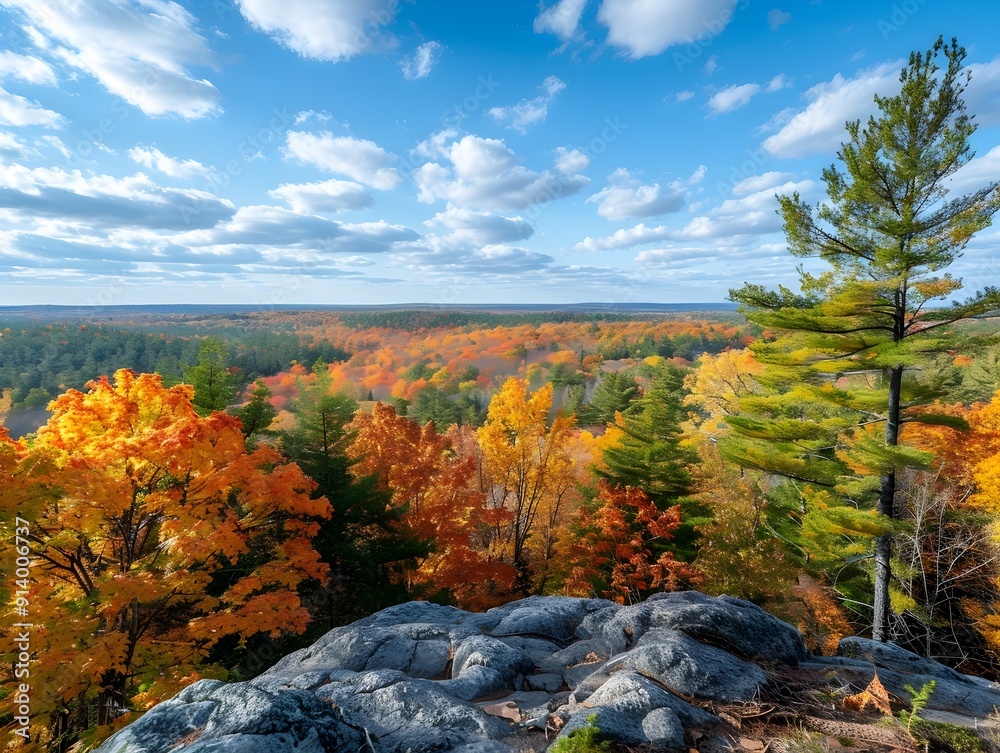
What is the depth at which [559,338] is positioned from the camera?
103312 millimetres

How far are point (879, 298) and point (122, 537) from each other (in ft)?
63.4

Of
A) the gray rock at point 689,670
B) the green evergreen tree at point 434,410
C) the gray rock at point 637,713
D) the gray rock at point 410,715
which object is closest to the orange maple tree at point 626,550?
the gray rock at point 689,670

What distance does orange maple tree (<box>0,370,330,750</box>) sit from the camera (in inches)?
317

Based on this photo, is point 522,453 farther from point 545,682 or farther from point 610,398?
point 610,398

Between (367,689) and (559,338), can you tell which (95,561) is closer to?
(367,689)

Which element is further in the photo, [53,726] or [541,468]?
[541,468]

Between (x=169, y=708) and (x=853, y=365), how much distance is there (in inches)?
574

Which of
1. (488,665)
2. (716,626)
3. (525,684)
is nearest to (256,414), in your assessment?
(488,665)

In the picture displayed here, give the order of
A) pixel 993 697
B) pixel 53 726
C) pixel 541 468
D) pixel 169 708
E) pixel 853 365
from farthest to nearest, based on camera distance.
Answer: pixel 541 468, pixel 853 365, pixel 53 726, pixel 993 697, pixel 169 708

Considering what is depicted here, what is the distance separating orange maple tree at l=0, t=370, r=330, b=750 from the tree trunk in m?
14.9

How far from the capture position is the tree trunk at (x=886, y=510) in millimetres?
11547

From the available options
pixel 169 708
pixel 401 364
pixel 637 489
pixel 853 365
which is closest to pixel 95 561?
pixel 169 708

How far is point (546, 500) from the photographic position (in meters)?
25.1

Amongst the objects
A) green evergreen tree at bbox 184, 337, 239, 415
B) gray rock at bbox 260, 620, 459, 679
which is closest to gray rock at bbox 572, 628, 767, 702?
gray rock at bbox 260, 620, 459, 679
